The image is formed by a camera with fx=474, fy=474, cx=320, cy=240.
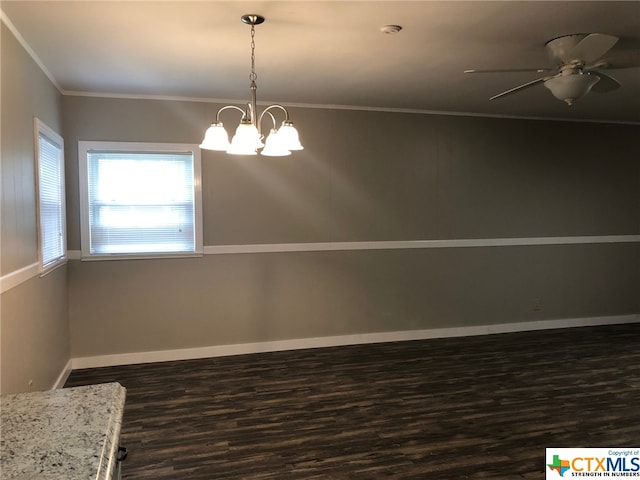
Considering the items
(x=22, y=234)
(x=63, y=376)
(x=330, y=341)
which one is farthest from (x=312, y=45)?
(x=63, y=376)

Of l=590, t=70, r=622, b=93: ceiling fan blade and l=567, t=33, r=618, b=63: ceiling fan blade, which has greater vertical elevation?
l=567, t=33, r=618, b=63: ceiling fan blade

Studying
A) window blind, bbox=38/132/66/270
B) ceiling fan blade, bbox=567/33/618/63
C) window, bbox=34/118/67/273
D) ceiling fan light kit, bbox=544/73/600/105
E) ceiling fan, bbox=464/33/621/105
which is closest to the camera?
ceiling fan blade, bbox=567/33/618/63

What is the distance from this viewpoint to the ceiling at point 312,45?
2.43 meters

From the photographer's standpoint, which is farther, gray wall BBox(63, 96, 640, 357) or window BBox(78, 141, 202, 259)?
gray wall BBox(63, 96, 640, 357)

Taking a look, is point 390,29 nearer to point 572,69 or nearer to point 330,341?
point 572,69

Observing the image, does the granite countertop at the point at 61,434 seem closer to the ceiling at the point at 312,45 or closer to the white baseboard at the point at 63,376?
the ceiling at the point at 312,45

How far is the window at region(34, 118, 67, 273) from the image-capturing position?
3146 millimetres

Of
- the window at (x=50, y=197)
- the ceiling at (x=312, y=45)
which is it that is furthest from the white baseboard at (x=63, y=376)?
the ceiling at (x=312, y=45)

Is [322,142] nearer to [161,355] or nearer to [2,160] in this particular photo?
[161,355]

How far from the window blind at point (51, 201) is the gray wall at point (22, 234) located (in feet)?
0.53

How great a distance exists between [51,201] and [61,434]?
2.88 metres

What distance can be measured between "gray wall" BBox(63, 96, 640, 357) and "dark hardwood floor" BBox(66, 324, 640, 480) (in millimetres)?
436

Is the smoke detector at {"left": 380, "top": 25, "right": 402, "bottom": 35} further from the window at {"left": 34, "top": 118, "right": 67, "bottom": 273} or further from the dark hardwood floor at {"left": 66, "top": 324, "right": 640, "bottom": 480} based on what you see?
the dark hardwood floor at {"left": 66, "top": 324, "right": 640, "bottom": 480}

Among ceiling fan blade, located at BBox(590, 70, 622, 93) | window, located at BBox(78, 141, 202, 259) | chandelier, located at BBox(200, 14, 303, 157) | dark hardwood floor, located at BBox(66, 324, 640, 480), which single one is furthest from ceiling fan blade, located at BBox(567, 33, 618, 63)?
window, located at BBox(78, 141, 202, 259)
